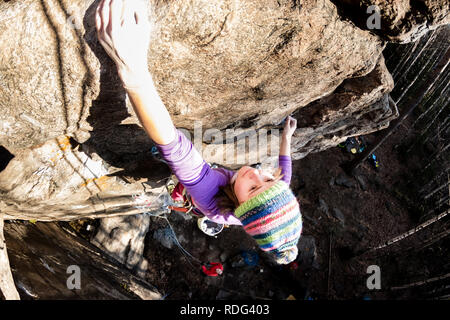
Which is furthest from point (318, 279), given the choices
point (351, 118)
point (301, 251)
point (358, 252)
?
point (351, 118)

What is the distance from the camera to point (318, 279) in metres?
7.33

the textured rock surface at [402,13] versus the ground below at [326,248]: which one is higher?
the textured rock surface at [402,13]

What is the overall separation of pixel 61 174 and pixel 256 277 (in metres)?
5.49

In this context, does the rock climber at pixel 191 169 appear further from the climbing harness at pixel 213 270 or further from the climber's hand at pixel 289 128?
the climbing harness at pixel 213 270

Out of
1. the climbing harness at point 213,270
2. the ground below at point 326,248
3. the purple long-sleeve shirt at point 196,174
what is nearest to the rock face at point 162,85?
the purple long-sleeve shirt at point 196,174

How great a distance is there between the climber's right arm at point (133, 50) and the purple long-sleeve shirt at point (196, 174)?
114 mm

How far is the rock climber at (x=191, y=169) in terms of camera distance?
1.38 m

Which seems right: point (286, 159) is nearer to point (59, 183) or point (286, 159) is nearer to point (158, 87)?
point (158, 87)

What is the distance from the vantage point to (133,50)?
1399 mm

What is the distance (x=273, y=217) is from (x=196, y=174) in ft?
1.85

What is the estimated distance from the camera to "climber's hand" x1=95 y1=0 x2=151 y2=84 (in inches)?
53.2

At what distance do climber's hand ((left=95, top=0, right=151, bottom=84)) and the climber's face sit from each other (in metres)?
0.95

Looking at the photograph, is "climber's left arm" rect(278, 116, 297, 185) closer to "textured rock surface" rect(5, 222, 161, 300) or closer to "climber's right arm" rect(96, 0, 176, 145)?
"climber's right arm" rect(96, 0, 176, 145)

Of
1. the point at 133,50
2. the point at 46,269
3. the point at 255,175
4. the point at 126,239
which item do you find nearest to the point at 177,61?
the point at 133,50
